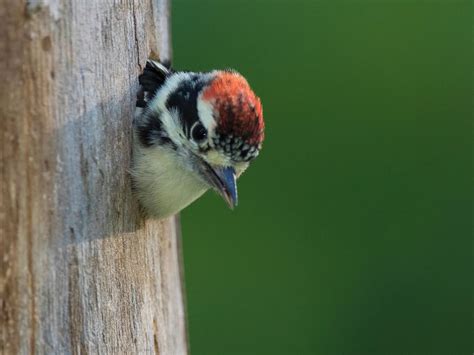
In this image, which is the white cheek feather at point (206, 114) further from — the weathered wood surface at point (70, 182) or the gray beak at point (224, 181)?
the weathered wood surface at point (70, 182)

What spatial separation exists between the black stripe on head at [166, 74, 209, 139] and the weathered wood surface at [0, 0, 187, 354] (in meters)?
0.24

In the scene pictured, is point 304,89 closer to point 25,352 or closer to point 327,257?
point 327,257

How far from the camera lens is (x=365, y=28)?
505 cm

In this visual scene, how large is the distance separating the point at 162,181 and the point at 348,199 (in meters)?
2.61

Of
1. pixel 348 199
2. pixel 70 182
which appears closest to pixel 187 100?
pixel 70 182

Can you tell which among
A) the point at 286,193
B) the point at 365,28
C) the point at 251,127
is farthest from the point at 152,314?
the point at 365,28

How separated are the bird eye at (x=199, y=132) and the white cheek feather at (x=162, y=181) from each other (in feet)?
0.32

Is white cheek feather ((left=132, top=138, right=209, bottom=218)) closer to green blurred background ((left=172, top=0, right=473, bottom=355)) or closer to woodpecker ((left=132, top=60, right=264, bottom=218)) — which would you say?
woodpecker ((left=132, top=60, right=264, bottom=218))

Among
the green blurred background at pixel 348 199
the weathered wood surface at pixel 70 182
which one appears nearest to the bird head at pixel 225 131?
the weathered wood surface at pixel 70 182

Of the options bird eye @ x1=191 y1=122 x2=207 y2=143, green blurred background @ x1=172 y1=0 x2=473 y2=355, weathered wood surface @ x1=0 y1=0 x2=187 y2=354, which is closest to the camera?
weathered wood surface @ x1=0 y1=0 x2=187 y2=354

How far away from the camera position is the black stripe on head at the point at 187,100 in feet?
9.00

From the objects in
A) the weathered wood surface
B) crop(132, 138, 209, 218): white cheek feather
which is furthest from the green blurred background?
the weathered wood surface

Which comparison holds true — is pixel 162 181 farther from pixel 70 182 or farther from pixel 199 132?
pixel 70 182

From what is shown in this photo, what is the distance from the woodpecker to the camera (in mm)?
2641
